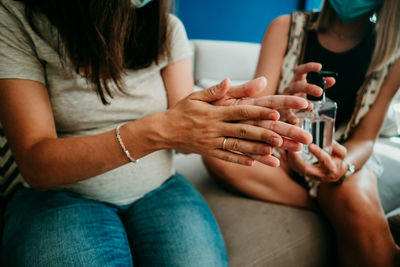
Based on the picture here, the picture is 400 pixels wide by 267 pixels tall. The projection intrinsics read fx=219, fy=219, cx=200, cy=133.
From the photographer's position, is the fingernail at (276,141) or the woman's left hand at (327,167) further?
the woman's left hand at (327,167)

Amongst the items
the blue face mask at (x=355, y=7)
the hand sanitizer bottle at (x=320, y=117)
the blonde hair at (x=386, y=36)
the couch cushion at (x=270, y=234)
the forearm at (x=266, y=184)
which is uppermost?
the blue face mask at (x=355, y=7)

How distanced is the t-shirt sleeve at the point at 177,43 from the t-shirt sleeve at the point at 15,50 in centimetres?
31

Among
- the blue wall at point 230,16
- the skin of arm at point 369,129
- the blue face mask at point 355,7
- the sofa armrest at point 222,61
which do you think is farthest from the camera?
the blue wall at point 230,16

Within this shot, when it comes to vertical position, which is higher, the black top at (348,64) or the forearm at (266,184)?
the black top at (348,64)

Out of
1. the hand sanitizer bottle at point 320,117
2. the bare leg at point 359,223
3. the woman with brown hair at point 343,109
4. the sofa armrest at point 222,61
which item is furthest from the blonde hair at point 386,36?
the sofa armrest at point 222,61

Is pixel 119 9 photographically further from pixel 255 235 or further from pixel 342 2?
pixel 255 235

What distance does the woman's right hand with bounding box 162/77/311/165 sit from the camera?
36 centimetres

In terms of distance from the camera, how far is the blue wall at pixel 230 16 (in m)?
2.01

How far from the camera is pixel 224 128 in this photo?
393 mm

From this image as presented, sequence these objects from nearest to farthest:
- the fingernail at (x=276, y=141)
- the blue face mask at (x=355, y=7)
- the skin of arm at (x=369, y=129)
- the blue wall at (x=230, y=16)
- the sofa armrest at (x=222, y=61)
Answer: the fingernail at (x=276, y=141) → the blue face mask at (x=355, y=7) → the skin of arm at (x=369, y=129) → the sofa armrest at (x=222, y=61) → the blue wall at (x=230, y=16)

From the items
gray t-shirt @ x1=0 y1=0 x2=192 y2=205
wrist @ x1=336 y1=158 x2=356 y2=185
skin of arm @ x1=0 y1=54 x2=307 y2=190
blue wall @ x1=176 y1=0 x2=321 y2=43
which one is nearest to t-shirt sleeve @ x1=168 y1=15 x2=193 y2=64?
gray t-shirt @ x1=0 y1=0 x2=192 y2=205

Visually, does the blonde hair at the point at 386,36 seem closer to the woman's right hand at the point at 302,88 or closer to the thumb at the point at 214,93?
the woman's right hand at the point at 302,88

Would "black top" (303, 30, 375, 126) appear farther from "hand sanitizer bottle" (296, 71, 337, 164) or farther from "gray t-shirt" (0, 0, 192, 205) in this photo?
"gray t-shirt" (0, 0, 192, 205)

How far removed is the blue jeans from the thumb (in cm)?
29
